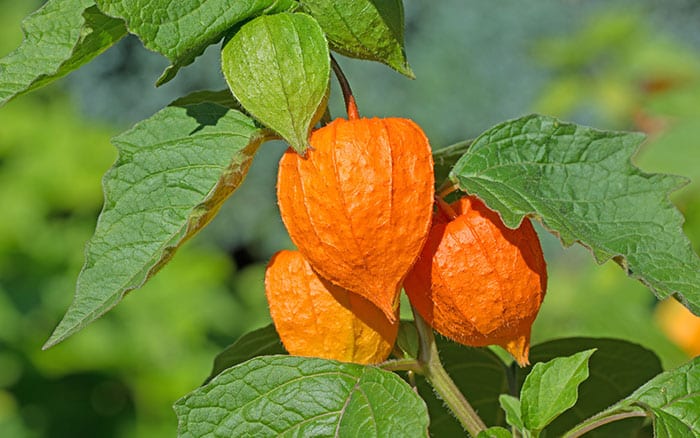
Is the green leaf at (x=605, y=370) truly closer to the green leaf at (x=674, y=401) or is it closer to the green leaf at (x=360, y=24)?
the green leaf at (x=674, y=401)

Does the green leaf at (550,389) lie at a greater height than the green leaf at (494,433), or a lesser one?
lesser

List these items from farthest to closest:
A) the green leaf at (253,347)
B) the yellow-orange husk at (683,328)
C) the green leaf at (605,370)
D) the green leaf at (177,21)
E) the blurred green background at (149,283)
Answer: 1. the blurred green background at (149,283)
2. the yellow-orange husk at (683,328)
3. the green leaf at (605,370)
4. the green leaf at (253,347)
5. the green leaf at (177,21)

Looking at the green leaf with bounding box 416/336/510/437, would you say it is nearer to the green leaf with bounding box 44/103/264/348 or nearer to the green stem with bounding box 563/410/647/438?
the green stem with bounding box 563/410/647/438

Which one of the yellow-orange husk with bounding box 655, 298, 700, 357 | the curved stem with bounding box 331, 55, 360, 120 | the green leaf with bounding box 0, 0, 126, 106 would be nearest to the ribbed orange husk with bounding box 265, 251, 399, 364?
the curved stem with bounding box 331, 55, 360, 120

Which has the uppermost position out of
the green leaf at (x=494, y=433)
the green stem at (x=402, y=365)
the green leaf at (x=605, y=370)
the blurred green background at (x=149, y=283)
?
the green stem at (x=402, y=365)

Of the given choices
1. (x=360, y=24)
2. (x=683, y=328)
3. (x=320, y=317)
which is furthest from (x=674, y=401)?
(x=683, y=328)

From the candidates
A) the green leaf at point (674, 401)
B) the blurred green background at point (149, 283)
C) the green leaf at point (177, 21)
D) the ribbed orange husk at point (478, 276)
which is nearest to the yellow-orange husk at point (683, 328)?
the blurred green background at point (149, 283)
